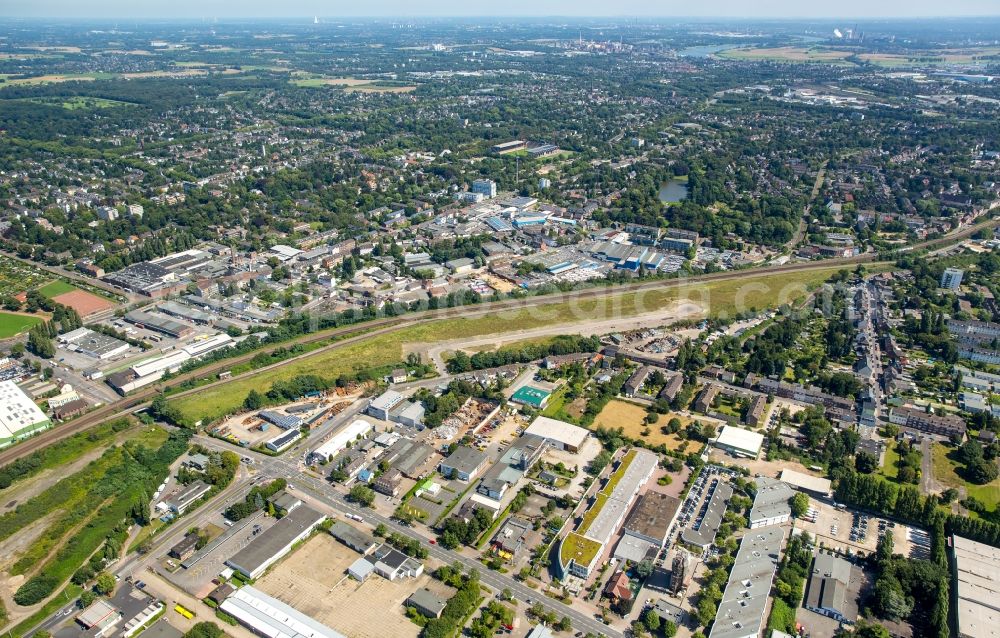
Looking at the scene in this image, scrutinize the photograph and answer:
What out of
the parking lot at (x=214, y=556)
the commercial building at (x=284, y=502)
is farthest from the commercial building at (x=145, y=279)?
the parking lot at (x=214, y=556)

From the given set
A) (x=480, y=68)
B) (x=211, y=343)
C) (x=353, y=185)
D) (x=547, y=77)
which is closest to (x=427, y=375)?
(x=211, y=343)

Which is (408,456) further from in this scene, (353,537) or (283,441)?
(283,441)

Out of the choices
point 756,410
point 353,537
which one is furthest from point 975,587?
point 353,537

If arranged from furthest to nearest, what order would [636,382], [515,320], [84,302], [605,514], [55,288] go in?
1. [55,288]
2. [84,302]
3. [515,320]
4. [636,382]
5. [605,514]

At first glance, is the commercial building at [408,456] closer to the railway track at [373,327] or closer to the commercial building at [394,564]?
the commercial building at [394,564]

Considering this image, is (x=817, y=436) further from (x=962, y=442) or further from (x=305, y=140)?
(x=305, y=140)

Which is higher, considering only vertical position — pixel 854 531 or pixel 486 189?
pixel 486 189
